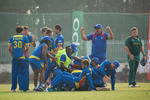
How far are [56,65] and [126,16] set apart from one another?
350 inches

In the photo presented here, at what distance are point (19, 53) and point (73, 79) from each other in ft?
4.74

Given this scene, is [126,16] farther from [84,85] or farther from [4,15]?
[84,85]

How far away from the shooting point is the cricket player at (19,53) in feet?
38.0

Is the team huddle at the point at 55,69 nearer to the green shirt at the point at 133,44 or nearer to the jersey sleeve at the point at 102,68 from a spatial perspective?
the jersey sleeve at the point at 102,68

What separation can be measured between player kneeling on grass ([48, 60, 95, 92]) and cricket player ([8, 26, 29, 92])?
3.01 feet

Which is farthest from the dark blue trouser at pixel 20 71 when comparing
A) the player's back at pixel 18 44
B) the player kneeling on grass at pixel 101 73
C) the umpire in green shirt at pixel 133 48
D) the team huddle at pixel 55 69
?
the umpire in green shirt at pixel 133 48

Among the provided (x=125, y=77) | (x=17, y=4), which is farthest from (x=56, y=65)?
(x=17, y=4)

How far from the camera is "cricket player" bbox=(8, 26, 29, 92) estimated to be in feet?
38.0

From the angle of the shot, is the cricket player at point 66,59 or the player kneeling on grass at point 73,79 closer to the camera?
the player kneeling on grass at point 73,79

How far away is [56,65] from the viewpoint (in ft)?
41.5

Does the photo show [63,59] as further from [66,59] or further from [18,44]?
[18,44]

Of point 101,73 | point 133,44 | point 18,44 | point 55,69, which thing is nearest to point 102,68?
point 101,73

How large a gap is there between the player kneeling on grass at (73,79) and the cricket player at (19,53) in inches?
36.1

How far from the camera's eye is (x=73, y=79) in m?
11.4
